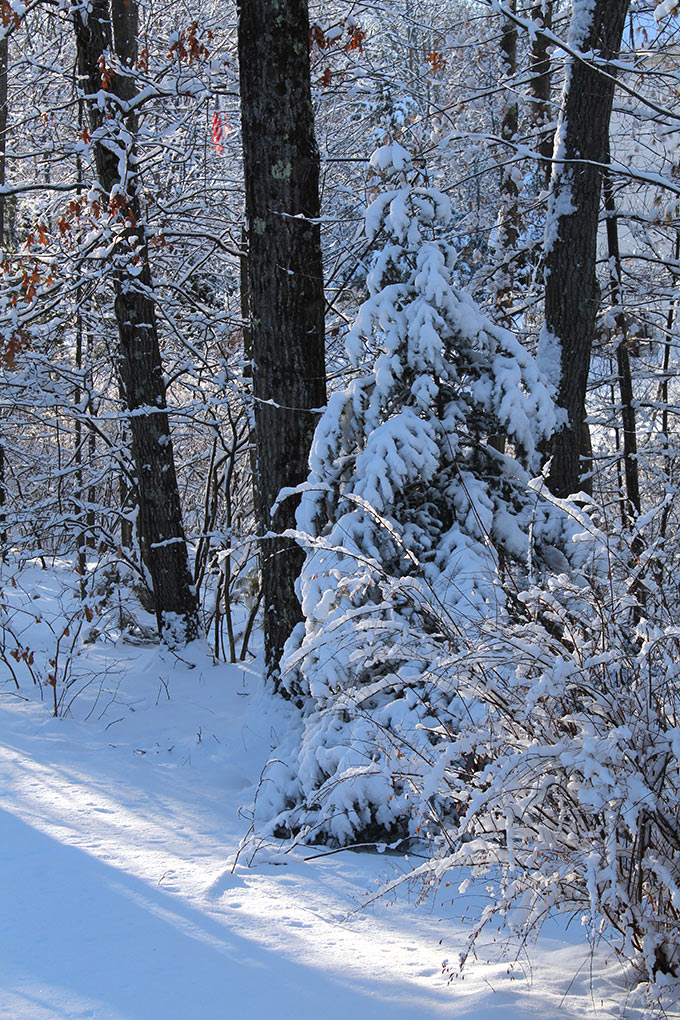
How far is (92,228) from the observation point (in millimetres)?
7199

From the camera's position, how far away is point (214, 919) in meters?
2.78

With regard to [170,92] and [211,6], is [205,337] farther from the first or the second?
[211,6]

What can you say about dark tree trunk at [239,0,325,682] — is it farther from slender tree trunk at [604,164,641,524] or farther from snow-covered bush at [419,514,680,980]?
slender tree trunk at [604,164,641,524]

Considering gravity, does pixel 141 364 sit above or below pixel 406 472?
above

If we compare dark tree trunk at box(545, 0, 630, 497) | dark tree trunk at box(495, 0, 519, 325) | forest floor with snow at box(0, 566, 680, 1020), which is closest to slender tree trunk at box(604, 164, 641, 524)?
dark tree trunk at box(495, 0, 519, 325)

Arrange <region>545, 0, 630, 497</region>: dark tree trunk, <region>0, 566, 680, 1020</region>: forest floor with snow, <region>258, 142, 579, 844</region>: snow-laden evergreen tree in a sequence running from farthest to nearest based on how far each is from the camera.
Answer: <region>545, 0, 630, 497</region>: dark tree trunk
<region>258, 142, 579, 844</region>: snow-laden evergreen tree
<region>0, 566, 680, 1020</region>: forest floor with snow

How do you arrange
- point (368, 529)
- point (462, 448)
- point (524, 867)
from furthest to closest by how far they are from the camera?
1. point (462, 448)
2. point (368, 529)
3. point (524, 867)

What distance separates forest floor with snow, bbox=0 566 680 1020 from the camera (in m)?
2.21

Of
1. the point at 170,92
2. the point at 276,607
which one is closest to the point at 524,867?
the point at 276,607

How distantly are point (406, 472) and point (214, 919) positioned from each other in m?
2.05

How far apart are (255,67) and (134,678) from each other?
4193 mm

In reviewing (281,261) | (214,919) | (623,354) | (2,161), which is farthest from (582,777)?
(2,161)

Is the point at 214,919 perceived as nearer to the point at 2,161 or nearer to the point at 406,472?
the point at 406,472

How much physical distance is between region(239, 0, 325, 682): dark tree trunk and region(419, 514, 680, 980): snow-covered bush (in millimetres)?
2807
